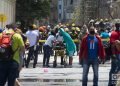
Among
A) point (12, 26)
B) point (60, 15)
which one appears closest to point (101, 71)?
point (12, 26)

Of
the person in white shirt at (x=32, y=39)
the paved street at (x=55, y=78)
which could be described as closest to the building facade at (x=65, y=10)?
the person in white shirt at (x=32, y=39)

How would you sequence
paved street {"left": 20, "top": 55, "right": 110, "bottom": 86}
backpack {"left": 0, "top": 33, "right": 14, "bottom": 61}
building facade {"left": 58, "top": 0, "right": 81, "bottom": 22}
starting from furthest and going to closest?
building facade {"left": 58, "top": 0, "right": 81, "bottom": 22} < paved street {"left": 20, "top": 55, "right": 110, "bottom": 86} < backpack {"left": 0, "top": 33, "right": 14, "bottom": 61}

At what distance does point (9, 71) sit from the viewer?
39.8 ft

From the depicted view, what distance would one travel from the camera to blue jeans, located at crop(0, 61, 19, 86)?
12.1m

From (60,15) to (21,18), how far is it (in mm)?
105543

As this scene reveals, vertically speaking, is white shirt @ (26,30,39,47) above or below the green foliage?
above

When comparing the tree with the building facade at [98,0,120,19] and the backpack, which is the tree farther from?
the backpack

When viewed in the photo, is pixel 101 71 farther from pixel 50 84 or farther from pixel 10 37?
pixel 10 37

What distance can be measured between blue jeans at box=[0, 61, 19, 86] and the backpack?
0.12m

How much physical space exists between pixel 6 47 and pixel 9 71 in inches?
20.6

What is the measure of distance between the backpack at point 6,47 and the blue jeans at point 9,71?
12cm

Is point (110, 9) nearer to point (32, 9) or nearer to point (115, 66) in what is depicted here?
point (32, 9)

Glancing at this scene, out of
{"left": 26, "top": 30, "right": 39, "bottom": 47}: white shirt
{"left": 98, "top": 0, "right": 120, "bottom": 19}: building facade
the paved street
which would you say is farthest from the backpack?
{"left": 98, "top": 0, "right": 120, "bottom": 19}: building facade

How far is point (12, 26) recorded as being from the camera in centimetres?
1280
